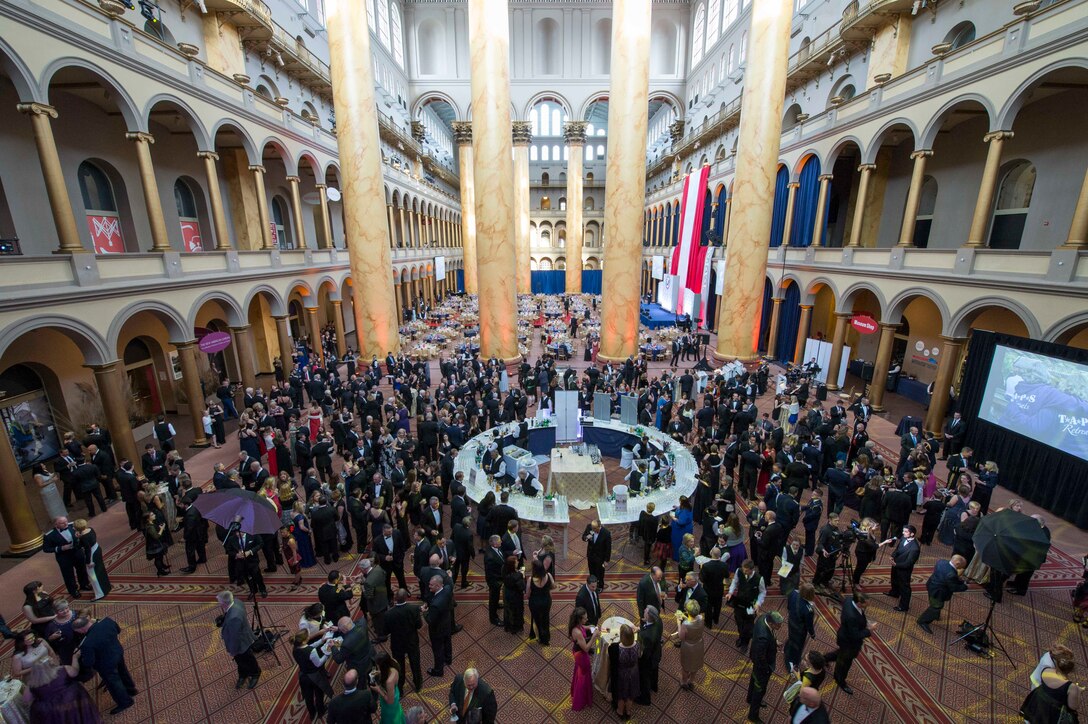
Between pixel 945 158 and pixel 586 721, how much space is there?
19.0 m

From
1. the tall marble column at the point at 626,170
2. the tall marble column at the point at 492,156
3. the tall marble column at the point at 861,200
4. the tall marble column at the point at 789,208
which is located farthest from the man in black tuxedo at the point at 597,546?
the tall marble column at the point at 789,208

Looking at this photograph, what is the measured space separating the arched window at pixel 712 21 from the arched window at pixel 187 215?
32435 mm

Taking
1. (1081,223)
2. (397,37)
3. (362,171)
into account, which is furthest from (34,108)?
(397,37)

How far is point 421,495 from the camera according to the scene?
7930mm

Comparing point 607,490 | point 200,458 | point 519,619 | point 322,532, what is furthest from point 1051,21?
point 200,458

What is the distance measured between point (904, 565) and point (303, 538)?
8574mm

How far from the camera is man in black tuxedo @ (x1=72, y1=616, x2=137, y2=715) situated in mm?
4902

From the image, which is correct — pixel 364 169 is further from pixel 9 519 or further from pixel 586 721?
pixel 586 721

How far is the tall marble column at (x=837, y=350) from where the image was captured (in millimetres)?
16469

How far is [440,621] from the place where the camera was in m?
5.47

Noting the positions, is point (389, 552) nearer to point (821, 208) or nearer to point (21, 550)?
point (21, 550)

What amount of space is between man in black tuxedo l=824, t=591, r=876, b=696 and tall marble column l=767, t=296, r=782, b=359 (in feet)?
56.0

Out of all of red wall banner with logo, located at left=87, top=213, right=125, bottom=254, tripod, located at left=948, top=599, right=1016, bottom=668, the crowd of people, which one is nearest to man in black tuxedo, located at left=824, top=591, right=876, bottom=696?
the crowd of people

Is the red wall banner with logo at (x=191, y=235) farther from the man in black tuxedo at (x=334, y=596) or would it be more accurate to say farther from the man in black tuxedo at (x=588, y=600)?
the man in black tuxedo at (x=588, y=600)
